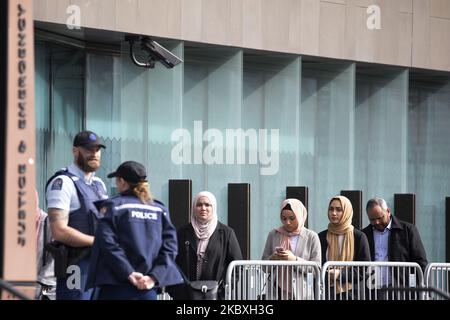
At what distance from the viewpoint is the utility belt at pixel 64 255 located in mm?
10258

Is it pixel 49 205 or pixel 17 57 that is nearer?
pixel 17 57

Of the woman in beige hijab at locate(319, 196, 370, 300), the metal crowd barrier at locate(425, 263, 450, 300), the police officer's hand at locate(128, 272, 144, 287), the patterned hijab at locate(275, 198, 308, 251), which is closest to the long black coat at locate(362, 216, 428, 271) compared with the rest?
the metal crowd barrier at locate(425, 263, 450, 300)

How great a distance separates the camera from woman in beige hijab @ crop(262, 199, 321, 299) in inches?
498

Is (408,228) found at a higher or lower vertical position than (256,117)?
lower

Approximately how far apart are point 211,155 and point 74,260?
26.3 ft

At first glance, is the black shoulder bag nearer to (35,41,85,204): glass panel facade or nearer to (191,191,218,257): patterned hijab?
(191,191,218,257): patterned hijab

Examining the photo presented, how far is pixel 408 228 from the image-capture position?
14742 millimetres

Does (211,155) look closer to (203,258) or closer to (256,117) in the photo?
(256,117)

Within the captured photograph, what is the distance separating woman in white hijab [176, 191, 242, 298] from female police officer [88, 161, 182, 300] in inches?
105
